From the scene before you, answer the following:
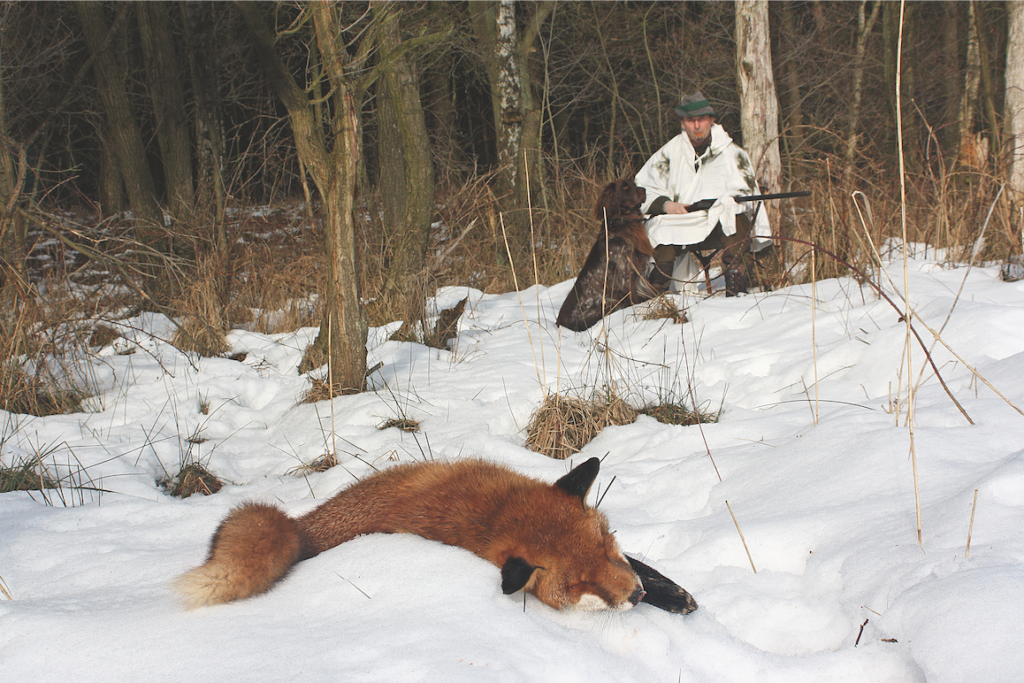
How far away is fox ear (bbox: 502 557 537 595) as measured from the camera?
1.49 m

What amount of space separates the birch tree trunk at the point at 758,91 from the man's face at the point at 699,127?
75 cm

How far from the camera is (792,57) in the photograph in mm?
A: 12531

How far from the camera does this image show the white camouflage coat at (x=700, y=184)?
6.05m

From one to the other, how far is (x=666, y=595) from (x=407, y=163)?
17.7 feet

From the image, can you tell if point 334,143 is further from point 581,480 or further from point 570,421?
point 581,480

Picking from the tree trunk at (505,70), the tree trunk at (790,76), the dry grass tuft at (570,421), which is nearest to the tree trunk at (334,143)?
the dry grass tuft at (570,421)

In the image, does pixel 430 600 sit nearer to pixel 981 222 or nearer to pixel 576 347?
pixel 576 347

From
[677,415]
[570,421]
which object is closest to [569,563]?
[570,421]

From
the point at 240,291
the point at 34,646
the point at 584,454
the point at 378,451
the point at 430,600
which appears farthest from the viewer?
the point at 240,291

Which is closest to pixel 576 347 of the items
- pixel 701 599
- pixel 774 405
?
pixel 774 405

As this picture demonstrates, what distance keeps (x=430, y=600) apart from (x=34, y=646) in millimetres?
879

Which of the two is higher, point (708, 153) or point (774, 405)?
point (708, 153)

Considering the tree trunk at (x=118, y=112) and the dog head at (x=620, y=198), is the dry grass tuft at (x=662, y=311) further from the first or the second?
the tree trunk at (x=118, y=112)

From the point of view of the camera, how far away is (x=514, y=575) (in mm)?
1502
